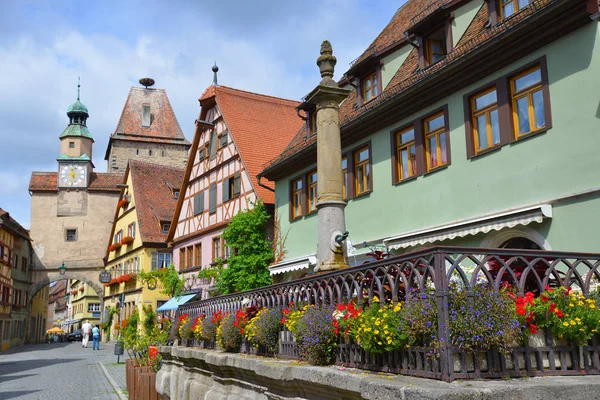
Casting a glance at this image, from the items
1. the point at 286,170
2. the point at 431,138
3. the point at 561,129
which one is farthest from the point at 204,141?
the point at 561,129

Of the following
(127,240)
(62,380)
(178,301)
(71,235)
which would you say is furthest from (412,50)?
(71,235)

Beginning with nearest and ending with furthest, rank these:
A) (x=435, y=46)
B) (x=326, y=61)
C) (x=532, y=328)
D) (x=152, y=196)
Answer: (x=532, y=328), (x=326, y=61), (x=435, y=46), (x=152, y=196)

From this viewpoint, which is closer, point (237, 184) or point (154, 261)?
point (237, 184)

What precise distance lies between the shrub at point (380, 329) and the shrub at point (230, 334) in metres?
3.45

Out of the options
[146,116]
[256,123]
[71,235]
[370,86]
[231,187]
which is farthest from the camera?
[146,116]

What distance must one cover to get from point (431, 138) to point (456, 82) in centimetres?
150

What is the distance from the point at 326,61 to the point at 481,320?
17.8 ft

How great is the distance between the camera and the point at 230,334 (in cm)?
791

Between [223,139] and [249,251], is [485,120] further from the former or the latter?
[223,139]

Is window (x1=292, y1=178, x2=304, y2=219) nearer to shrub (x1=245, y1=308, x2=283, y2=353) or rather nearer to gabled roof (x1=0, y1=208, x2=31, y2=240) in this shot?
shrub (x1=245, y1=308, x2=283, y2=353)

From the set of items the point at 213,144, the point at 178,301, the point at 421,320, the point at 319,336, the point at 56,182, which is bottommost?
the point at 319,336

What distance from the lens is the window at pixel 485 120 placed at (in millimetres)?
12109

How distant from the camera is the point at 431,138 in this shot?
1392 centimetres

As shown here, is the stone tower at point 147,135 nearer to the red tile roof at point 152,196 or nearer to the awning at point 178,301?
the red tile roof at point 152,196
